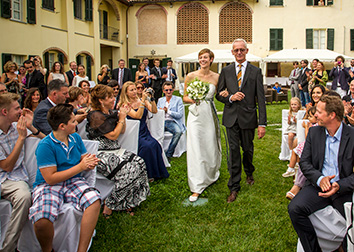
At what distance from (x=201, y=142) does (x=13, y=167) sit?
249 centimetres

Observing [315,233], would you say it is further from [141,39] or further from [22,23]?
[141,39]

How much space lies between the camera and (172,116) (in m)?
7.20

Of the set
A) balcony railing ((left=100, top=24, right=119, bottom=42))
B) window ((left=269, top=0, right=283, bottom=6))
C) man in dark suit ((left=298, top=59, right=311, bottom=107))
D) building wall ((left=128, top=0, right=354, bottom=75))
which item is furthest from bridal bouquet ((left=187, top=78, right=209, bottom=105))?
window ((left=269, top=0, right=283, bottom=6))

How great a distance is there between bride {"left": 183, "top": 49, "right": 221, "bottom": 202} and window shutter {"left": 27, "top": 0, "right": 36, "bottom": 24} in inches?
510

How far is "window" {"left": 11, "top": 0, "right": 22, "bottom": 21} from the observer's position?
14.9m

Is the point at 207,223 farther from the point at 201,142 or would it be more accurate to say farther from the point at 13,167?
the point at 13,167

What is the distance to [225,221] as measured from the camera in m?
4.19

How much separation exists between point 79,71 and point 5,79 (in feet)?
8.69

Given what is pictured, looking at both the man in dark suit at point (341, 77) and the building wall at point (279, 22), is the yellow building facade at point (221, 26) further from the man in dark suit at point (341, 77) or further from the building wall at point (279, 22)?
the man in dark suit at point (341, 77)

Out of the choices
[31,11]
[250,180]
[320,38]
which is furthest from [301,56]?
[250,180]

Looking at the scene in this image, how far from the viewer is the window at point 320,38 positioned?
1115 inches

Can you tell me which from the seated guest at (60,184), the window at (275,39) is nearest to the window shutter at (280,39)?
the window at (275,39)

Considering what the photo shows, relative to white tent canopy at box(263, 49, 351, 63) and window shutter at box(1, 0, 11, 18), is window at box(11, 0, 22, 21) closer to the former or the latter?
window shutter at box(1, 0, 11, 18)

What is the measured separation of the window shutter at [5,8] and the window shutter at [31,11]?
1453mm
